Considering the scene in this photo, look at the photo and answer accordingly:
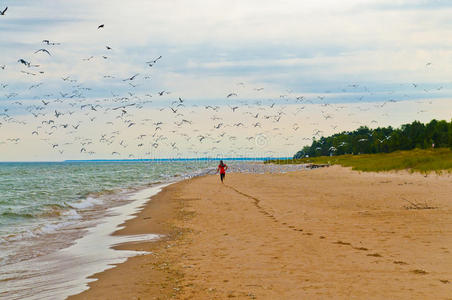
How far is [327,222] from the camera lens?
1708 centimetres

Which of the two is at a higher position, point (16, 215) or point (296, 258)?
point (296, 258)

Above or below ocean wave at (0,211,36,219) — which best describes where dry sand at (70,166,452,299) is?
above

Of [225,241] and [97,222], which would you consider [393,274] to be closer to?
[225,241]

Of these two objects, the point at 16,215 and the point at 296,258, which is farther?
the point at 16,215

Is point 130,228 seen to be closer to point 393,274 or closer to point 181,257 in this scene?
point 181,257

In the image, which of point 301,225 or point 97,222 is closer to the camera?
point 301,225

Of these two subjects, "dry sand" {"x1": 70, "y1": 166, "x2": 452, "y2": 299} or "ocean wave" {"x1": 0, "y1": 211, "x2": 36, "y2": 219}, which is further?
"ocean wave" {"x1": 0, "y1": 211, "x2": 36, "y2": 219}

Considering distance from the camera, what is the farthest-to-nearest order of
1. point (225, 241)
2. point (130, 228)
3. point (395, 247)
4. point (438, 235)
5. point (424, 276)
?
1. point (130, 228)
2. point (225, 241)
3. point (438, 235)
4. point (395, 247)
5. point (424, 276)

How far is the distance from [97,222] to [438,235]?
17.1 meters

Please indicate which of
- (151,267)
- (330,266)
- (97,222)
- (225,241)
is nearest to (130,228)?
(97,222)

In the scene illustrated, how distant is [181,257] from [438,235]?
8.03 m

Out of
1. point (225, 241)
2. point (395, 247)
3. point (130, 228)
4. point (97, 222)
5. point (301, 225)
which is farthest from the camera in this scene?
point (97, 222)

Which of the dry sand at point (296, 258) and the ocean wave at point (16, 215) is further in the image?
the ocean wave at point (16, 215)

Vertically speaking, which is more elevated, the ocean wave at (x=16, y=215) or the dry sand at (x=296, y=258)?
the dry sand at (x=296, y=258)
